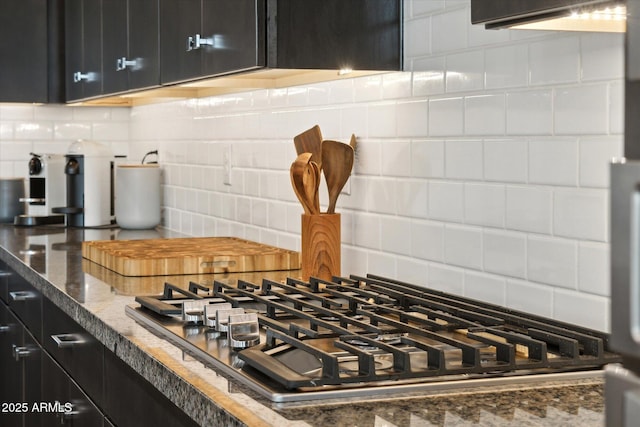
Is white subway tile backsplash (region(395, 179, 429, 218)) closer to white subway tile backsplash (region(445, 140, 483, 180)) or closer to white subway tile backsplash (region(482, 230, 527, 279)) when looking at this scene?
white subway tile backsplash (region(445, 140, 483, 180))

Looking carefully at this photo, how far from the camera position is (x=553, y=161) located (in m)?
1.71

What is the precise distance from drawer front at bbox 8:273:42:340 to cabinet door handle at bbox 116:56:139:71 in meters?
0.78

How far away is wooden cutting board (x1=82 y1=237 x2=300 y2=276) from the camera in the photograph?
247 cm

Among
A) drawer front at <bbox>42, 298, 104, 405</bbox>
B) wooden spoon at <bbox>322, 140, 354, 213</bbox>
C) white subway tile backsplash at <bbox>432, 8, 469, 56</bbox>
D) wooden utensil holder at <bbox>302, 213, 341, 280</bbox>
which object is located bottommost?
drawer front at <bbox>42, 298, 104, 405</bbox>

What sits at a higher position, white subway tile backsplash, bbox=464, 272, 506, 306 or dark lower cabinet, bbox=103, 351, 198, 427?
white subway tile backsplash, bbox=464, 272, 506, 306

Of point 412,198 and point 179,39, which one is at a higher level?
point 179,39

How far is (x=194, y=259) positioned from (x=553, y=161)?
1103mm

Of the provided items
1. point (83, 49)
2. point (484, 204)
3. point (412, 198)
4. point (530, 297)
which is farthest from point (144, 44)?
point (530, 297)

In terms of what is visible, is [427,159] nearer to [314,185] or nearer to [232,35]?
[314,185]

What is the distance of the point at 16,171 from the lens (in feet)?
14.8

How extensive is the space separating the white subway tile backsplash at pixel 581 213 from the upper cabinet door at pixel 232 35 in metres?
0.80

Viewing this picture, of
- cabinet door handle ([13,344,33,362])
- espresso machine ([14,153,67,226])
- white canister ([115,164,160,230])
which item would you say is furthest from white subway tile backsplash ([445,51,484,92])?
espresso machine ([14,153,67,226])

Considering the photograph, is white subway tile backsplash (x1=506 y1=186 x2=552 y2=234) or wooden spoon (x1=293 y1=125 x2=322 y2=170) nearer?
white subway tile backsplash (x1=506 y1=186 x2=552 y2=234)

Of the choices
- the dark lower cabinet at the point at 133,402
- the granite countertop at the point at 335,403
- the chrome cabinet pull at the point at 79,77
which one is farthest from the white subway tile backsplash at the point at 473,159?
the chrome cabinet pull at the point at 79,77
